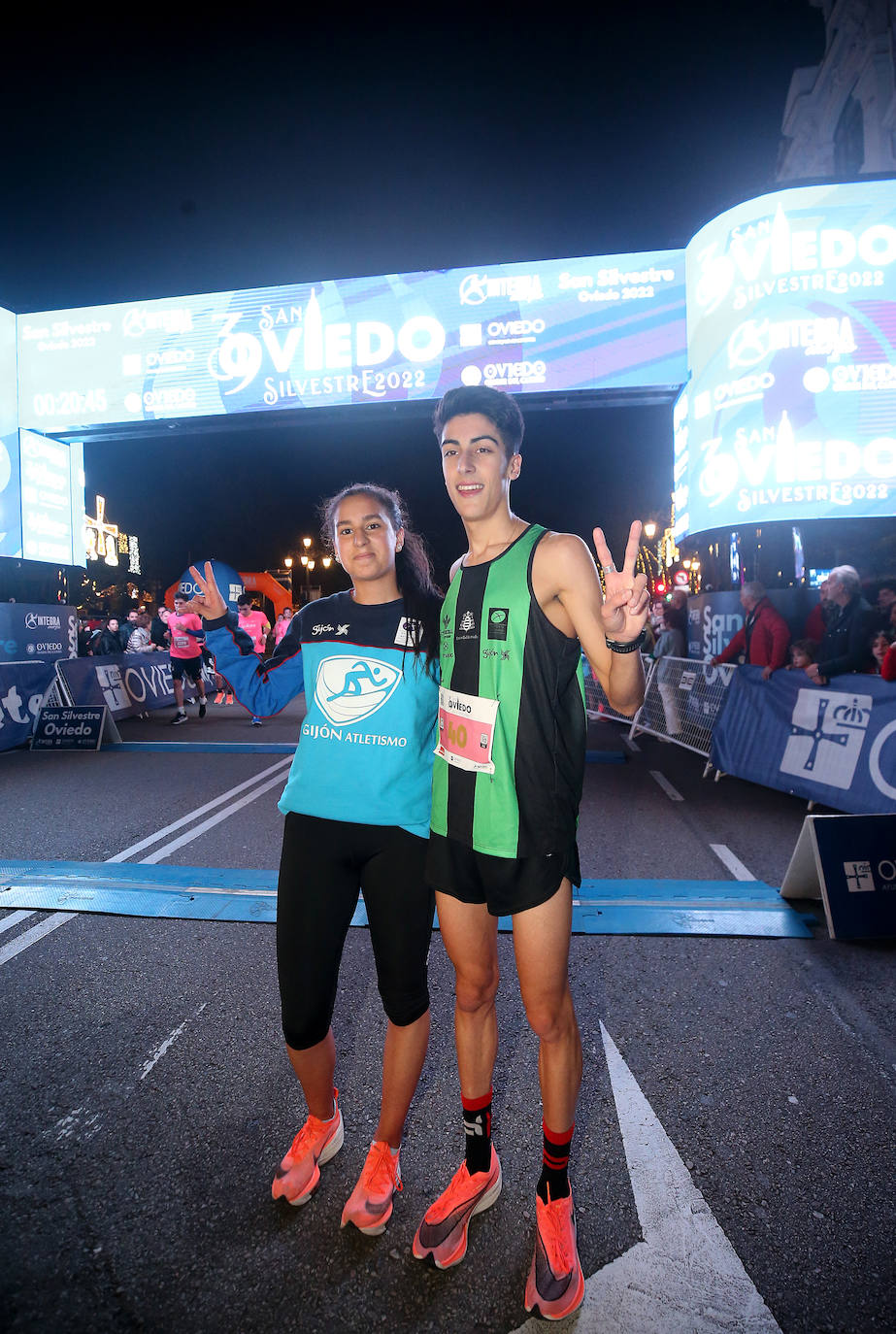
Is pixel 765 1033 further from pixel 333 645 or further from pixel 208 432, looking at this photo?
pixel 208 432

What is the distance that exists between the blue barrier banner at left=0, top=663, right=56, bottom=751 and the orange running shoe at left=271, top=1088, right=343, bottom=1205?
32.0 ft

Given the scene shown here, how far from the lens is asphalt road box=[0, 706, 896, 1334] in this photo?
5.94 feet

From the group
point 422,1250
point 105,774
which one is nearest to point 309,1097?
point 422,1250

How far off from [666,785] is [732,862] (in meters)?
2.64

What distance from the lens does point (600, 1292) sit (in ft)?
5.99

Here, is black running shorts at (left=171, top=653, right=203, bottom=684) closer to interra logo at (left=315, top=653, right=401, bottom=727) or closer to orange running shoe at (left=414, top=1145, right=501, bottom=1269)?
interra logo at (left=315, top=653, right=401, bottom=727)

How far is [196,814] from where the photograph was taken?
6.53 metres

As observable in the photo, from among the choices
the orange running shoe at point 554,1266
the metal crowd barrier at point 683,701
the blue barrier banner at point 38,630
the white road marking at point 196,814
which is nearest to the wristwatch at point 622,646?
the orange running shoe at point 554,1266

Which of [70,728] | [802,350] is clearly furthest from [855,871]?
[70,728]

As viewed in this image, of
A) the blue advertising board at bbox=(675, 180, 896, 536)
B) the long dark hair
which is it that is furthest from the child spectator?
the long dark hair

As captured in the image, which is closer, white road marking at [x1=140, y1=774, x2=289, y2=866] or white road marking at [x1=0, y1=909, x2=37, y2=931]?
white road marking at [x1=0, y1=909, x2=37, y2=931]

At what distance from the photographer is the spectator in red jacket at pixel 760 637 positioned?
7.62 m

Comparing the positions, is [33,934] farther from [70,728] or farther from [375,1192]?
[70,728]

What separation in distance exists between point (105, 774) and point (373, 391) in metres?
7.62
